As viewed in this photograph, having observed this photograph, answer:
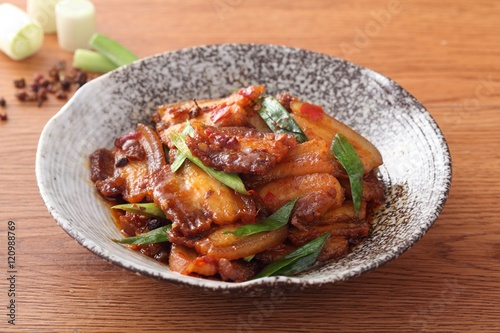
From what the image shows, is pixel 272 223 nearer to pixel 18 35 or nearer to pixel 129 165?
pixel 129 165

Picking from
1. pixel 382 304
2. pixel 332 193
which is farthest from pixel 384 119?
pixel 382 304

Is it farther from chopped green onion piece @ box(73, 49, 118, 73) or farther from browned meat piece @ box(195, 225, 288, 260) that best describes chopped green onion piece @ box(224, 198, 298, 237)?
chopped green onion piece @ box(73, 49, 118, 73)

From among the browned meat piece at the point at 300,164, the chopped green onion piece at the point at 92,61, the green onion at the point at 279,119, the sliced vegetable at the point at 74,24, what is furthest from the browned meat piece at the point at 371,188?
the sliced vegetable at the point at 74,24

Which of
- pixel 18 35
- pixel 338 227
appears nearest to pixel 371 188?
pixel 338 227

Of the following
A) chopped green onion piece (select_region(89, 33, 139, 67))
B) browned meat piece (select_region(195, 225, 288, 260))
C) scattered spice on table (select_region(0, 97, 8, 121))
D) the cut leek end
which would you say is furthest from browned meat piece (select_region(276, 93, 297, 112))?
the cut leek end

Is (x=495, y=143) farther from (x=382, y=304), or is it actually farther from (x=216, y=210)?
(x=216, y=210)

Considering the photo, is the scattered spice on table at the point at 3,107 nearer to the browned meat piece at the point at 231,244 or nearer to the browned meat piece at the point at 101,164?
the browned meat piece at the point at 101,164

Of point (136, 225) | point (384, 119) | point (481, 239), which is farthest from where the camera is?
point (384, 119)
